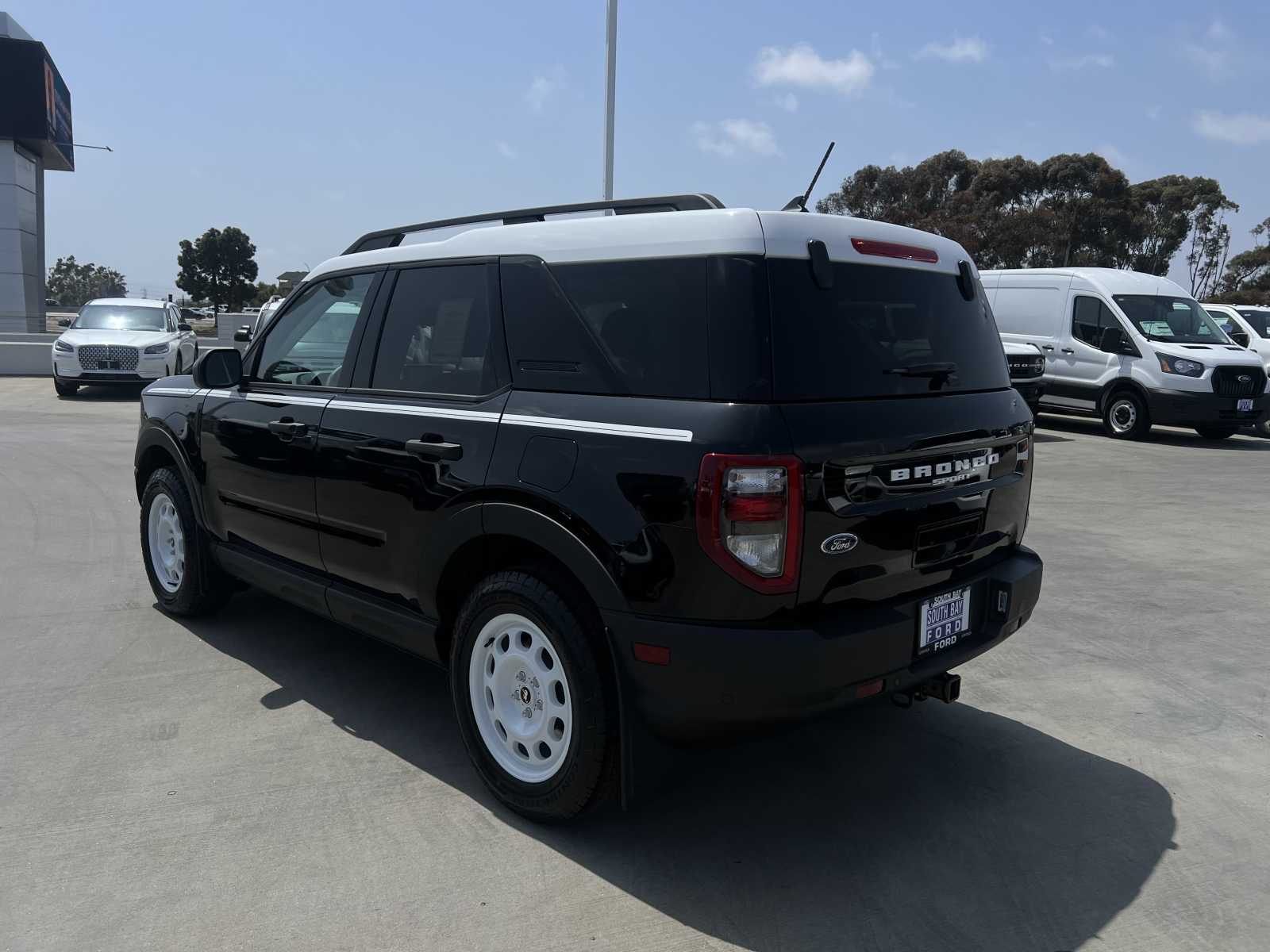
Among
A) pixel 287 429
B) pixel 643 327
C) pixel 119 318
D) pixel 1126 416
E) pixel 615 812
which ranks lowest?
pixel 615 812

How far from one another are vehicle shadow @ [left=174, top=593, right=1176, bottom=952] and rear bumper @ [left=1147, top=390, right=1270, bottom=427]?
1172 centimetres

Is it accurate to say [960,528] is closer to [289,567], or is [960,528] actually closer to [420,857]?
[420,857]

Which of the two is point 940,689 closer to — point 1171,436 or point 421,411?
point 421,411

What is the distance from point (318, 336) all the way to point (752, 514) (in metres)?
2.49

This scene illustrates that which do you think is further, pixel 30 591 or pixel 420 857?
pixel 30 591

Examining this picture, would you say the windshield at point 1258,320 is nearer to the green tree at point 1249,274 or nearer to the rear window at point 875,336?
the rear window at point 875,336

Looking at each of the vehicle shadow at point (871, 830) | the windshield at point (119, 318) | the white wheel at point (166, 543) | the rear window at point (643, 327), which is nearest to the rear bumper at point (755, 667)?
the vehicle shadow at point (871, 830)

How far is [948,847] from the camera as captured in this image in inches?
125

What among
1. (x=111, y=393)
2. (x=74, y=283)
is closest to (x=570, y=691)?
(x=111, y=393)

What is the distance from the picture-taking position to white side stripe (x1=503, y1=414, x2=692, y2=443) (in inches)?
110

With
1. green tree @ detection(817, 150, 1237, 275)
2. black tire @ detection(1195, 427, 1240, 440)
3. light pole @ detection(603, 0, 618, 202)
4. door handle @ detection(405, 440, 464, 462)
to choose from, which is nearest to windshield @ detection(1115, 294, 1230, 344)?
black tire @ detection(1195, 427, 1240, 440)

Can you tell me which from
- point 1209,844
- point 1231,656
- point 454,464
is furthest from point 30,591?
point 1231,656

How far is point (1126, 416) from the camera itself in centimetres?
1476

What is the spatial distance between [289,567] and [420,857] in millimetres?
1727
